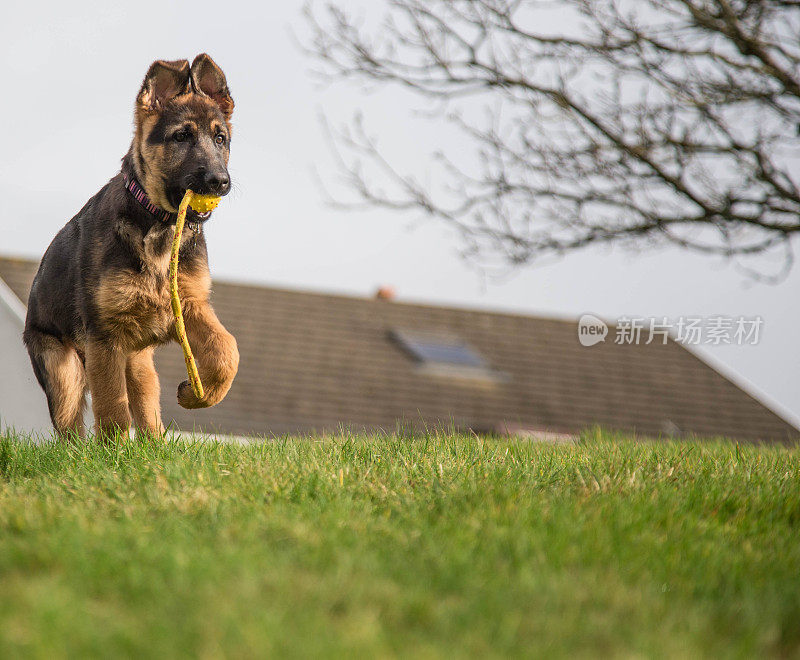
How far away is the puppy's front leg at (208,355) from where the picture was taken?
455cm

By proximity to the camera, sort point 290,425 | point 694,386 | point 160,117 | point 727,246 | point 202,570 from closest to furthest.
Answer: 1. point 202,570
2. point 160,117
3. point 727,246
4. point 290,425
5. point 694,386


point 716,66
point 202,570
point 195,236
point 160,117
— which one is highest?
point 716,66

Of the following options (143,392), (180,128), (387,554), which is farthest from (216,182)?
(387,554)

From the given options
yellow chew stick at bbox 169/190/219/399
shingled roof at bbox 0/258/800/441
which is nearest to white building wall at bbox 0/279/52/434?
yellow chew stick at bbox 169/190/219/399

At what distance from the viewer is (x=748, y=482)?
201 inches

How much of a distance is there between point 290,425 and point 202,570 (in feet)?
40.9

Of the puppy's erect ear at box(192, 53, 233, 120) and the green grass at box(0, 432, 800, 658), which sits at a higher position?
the puppy's erect ear at box(192, 53, 233, 120)

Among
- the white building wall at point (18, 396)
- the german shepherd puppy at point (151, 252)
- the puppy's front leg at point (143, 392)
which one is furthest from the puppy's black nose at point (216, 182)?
Answer: the white building wall at point (18, 396)

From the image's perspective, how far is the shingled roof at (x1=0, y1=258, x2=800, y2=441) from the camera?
16.3 m

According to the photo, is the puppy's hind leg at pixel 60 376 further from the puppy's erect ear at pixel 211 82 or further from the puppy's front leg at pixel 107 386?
the puppy's erect ear at pixel 211 82

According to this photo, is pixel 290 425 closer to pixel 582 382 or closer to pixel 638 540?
pixel 582 382

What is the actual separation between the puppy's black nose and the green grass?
1.42m

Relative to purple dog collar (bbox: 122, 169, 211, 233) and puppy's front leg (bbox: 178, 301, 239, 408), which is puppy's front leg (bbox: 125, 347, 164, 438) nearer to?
puppy's front leg (bbox: 178, 301, 239, 408)

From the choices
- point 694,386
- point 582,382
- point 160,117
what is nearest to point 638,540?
point 160,117
